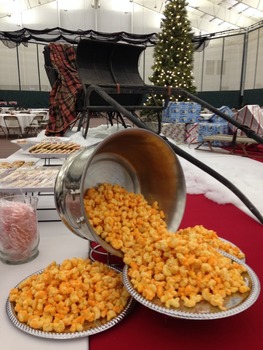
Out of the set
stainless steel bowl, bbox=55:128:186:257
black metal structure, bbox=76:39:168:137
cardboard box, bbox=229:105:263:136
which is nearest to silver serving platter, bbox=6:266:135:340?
stainless steel bowl, bbox=55:128:186:257

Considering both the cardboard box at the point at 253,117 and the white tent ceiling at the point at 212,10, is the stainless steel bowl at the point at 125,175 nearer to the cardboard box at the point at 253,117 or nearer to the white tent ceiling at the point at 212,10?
the cardboard box at the point at 253,117

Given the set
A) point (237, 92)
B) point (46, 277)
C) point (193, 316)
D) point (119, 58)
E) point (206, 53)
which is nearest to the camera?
point (193, 316)

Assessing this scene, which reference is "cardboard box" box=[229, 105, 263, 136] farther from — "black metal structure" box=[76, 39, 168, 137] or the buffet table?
the buffet table

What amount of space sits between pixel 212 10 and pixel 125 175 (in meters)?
9.96

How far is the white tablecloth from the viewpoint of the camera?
21.0 inches

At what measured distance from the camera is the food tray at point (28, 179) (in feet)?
2.92

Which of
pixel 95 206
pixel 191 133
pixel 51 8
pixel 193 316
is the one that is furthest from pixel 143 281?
pixel 51 8

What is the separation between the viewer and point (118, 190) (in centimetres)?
77

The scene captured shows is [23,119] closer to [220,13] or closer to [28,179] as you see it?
[28,179]

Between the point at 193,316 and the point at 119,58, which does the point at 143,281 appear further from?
the point at 119,58

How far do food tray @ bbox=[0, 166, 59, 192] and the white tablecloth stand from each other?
0.54ft

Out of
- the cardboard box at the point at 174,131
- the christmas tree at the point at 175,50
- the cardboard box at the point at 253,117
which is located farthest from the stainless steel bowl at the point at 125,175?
the christmas tree at the point at 175,50

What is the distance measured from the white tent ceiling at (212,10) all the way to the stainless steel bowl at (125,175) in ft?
29.1

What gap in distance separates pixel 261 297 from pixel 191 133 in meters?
3.76
